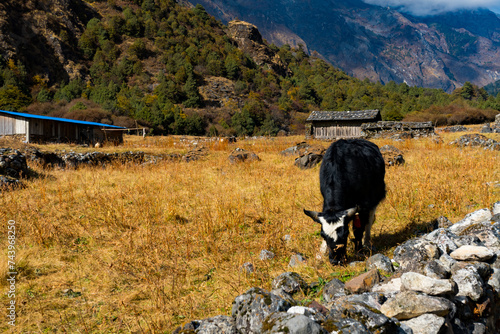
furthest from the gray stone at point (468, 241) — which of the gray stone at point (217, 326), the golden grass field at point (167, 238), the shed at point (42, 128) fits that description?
the shed at point (42, 128)

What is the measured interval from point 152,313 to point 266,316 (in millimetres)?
1700

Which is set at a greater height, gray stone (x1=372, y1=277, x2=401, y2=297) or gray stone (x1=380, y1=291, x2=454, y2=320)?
gray stone (x1=380, y1=291, x2=454, y2=320)

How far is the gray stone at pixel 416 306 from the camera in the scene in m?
2.58

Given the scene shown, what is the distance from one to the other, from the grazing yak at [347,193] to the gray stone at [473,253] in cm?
141

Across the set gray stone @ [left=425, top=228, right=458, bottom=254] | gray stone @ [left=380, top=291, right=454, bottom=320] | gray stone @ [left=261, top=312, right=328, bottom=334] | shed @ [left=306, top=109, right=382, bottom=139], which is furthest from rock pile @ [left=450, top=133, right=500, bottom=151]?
shed @ [left=306, top=109, right=382, bottom=139]

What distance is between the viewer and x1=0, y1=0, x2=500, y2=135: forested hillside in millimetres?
53812

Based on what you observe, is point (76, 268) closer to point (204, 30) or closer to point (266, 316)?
point (266, 316)

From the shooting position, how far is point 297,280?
378 centimetres

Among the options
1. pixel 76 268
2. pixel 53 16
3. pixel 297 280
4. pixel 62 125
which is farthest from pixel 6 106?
pixel 297 280

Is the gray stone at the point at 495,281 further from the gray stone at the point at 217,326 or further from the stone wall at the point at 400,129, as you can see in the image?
the stone wall at the point at 400,129

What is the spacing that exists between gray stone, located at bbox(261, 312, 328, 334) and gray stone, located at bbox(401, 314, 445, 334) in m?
0.90

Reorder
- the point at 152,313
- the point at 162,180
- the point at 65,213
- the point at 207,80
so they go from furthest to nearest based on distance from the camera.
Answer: the point at 207,80, the point at 162,180, the point at 65,213, the point at 152,313

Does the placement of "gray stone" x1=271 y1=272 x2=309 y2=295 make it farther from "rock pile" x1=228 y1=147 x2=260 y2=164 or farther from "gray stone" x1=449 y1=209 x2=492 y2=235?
"rock pile" x1=228 y1=147 x2=260 y2=164

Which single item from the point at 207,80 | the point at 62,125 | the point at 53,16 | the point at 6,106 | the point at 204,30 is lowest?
the point at 62,125
